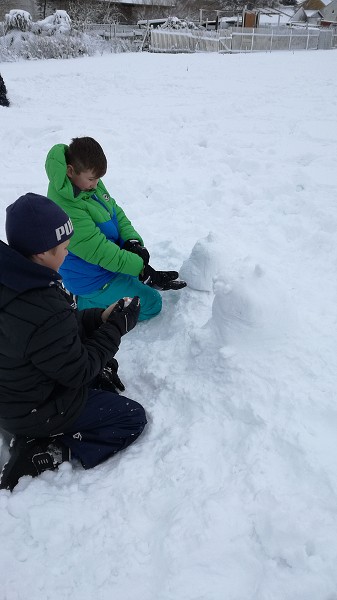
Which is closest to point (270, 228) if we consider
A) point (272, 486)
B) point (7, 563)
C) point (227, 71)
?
point (272, 486)

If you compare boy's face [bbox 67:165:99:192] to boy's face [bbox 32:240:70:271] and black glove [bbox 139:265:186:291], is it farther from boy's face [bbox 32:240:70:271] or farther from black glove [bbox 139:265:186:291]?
boy's face [bbox 32:240:70:271]

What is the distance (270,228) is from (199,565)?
3.27 meters

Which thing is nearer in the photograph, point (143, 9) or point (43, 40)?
point (43, 40)

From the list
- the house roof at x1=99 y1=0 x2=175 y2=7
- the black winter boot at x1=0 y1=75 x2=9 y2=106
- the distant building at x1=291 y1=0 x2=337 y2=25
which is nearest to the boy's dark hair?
the black winter boot at x1=0 y1=75 x2=9 y2=106

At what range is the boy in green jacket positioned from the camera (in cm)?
263

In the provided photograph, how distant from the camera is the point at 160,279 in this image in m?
3.24

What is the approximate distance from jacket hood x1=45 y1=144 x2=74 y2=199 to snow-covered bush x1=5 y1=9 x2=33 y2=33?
2030cm

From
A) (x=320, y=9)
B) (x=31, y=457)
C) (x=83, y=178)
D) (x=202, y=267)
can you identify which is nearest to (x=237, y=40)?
(x=202, y=267)

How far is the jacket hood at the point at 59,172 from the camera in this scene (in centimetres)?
262

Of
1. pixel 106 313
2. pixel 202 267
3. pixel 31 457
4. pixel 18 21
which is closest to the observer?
pixel 31 457

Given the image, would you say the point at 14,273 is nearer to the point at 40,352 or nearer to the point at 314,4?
the point at 40,352

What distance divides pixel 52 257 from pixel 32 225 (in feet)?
0.59

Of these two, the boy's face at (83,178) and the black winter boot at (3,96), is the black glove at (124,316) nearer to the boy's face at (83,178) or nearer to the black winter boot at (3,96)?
the boy's face at (83,178)

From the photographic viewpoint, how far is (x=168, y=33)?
2233cm
